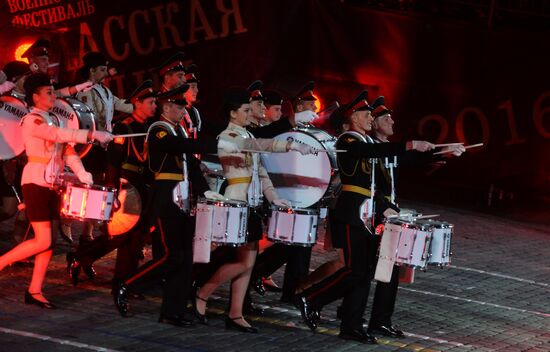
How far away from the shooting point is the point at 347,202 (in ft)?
30.6

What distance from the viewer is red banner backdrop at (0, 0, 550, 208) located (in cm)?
1752

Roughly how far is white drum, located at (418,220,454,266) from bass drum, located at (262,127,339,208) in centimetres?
131

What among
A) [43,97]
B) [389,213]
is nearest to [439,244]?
[389,213]

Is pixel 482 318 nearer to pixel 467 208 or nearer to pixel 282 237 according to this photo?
pixel 282 237

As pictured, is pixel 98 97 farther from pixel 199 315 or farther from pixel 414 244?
pixel 414 244

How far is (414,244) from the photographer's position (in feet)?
29.5

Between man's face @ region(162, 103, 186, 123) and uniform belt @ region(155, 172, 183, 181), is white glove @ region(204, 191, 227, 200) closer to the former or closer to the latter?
uniform belt @ region(155, 172, 183, 181)

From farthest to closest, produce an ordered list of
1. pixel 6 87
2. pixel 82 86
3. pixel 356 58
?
1. pixel 356 58
2. pixel 82 86
3. pixel 6 87

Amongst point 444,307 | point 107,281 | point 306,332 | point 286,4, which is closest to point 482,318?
point 444,307

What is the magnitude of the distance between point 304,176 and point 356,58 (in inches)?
327

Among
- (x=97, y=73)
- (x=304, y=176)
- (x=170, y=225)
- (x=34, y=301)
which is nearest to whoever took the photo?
(x=170, y=225)

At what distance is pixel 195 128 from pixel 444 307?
3.05 metres

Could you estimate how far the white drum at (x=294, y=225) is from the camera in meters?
9.23

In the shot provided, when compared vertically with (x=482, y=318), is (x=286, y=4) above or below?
above
